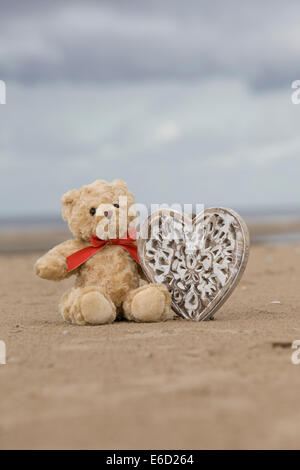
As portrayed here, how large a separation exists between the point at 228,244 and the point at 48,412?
7.73 feet

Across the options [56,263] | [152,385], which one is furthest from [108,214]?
[152,385]

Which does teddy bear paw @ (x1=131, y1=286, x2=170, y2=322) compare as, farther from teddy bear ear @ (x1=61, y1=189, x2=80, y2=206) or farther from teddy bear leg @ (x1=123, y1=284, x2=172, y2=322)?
teddy bear ear @ (x1=61, y1=189, x2=80, y2=206)

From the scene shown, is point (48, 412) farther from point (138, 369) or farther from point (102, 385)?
point (138, 369)

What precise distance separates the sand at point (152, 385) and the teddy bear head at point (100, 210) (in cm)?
79

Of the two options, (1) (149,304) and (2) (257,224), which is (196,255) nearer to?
(1) (149,304)

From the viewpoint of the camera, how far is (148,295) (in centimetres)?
466

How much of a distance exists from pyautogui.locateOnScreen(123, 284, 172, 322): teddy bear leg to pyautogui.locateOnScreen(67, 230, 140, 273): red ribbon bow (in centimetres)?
36

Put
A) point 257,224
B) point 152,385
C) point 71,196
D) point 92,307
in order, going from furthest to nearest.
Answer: point 257,224
point 71,196
point 92,307
point 152,385

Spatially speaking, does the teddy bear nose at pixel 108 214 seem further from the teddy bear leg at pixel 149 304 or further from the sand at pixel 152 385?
the sand at pixel 152 385

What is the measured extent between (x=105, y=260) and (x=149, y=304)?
1.91ft

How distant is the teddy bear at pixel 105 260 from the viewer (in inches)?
184

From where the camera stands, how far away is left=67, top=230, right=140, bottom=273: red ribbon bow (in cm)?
496

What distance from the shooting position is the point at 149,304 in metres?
4.64

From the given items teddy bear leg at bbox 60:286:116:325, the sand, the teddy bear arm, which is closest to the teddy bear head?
the teddy bear arm
